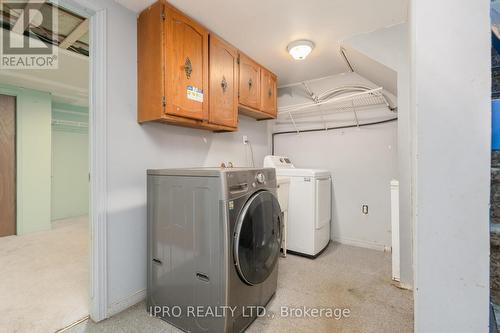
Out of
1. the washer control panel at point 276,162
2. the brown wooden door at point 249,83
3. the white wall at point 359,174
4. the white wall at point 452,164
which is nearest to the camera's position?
the white wall at point 452,164

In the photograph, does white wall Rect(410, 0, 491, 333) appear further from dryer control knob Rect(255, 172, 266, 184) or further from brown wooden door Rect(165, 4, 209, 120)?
brown wooden door Rect(165, 4, 209, 120)

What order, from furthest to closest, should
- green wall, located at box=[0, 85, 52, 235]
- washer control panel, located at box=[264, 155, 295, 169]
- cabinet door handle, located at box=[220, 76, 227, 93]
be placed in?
green wall, located at box=[0, 85, 52, 235]
washer control panel, located at box=[264, 155, 295, 169]
cabinet door handle, located at box=[220, 76, 227, 93]

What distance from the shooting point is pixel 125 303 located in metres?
1.68

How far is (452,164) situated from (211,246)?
1155 millimetres

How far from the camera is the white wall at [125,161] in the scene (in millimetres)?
1623

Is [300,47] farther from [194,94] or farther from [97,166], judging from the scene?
[97,166]

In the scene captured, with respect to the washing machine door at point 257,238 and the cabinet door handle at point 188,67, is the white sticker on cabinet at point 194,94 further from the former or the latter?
the washing machine door at point 257,238

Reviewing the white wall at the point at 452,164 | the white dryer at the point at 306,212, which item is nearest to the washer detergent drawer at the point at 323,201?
the white dryer at the point at 306,212

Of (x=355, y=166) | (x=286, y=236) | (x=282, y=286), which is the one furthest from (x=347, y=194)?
(x=282, y=286)

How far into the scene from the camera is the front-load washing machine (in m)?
1.29

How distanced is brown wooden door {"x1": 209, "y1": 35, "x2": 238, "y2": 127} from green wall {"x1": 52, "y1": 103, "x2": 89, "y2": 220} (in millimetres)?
3410

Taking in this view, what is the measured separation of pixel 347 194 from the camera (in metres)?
3.04

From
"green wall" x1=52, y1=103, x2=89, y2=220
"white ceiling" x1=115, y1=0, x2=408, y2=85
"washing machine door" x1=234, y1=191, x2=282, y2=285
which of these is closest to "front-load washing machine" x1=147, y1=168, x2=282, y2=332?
"washing machine door" x1=234, y1=191, x2=282, y2=285

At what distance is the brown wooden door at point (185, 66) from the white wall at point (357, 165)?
1.90 meters
